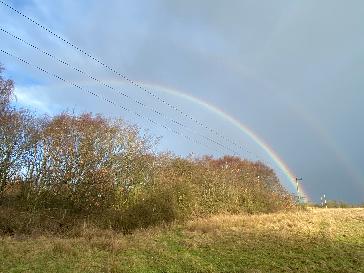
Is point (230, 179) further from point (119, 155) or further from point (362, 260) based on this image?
point (362, 260)

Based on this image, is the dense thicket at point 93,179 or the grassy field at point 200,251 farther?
the dense thicket at point 93,179

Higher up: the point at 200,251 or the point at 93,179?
the point at 93,179

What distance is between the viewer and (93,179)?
1003 inches

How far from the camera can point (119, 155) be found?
27109 millimetres

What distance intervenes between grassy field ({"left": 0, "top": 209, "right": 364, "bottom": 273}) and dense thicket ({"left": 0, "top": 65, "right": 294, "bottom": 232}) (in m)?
4.16

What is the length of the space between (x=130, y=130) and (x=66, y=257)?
15.3 meters

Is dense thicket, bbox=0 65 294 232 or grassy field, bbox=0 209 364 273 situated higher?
dense thicket, bbox=0 65 294 232

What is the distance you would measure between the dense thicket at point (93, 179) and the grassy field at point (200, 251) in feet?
13.6

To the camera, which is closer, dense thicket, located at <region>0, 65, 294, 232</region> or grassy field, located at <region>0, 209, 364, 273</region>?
grassy field, located at <region>0, 209, 364, 273</region>

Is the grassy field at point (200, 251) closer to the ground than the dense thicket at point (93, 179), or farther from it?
closer to the ground

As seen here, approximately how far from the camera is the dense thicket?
23.6 meters

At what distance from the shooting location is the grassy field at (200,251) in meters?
13.0

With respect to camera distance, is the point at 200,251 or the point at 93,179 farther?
the point at 93,179

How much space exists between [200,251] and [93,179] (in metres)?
11.9
